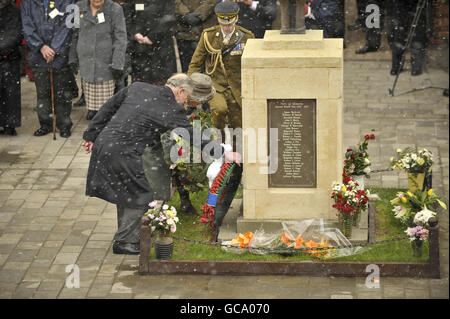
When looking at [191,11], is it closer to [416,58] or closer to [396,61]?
[396,61]

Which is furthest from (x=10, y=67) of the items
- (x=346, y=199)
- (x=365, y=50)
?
(x=365, y=50)

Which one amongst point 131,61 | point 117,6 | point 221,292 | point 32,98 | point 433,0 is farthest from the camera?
point 433,0

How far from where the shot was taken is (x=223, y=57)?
11961 millimetres

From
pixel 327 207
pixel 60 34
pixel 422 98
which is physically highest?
pixel 60 34

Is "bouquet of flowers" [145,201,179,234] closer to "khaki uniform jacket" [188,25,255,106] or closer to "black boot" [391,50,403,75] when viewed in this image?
"khaki uniform jacket" [188,25,255,106]

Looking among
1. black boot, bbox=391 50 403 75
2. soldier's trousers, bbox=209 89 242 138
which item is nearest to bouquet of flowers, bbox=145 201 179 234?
soldier's trousers, bbox=209 89 242 138

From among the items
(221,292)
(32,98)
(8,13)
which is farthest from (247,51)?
(32,98)

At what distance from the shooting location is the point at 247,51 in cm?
975

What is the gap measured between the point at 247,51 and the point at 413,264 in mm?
2563

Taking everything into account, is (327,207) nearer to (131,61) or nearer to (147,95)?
(147,95)

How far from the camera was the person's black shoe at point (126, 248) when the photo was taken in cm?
981

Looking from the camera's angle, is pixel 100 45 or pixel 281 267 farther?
pixel 100 45

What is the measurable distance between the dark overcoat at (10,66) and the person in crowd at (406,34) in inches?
234

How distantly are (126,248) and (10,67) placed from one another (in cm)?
506
